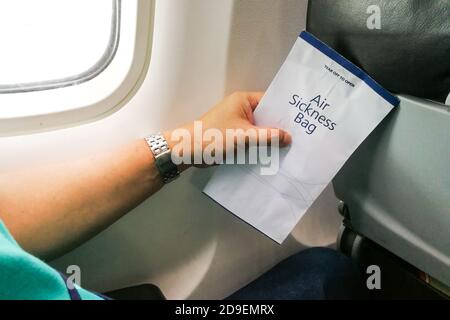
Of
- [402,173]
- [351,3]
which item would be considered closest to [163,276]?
[402,173]

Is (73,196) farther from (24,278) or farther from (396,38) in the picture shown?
(396,38)

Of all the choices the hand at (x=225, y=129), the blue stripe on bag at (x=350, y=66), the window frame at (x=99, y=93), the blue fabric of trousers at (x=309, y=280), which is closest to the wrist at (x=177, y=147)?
the hand at (x=225, y=129)

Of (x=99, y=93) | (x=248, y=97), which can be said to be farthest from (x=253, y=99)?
(x=99, y=93)

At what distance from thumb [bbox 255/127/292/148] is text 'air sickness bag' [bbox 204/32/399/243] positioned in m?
0.01

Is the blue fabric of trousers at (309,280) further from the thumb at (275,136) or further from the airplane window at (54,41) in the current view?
the airplane window at (54,41)

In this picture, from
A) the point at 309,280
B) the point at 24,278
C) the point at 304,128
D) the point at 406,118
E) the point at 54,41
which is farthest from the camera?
the point at 309,280

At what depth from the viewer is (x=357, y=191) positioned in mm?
750

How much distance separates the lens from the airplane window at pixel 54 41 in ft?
2.51

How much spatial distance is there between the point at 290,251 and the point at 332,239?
14 cm

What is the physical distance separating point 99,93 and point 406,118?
1.75 feet

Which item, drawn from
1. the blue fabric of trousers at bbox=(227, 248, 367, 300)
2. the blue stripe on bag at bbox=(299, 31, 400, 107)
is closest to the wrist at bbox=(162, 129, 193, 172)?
the blue stripe on bag at bbox=(299, 31, 400, 107)

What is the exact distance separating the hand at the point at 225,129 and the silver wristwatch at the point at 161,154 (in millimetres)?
13

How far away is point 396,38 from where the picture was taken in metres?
0.55

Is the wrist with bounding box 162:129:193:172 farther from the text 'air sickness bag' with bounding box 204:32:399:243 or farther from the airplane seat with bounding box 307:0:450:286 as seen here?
the airplane seat with bounding box 307:0:450:286
